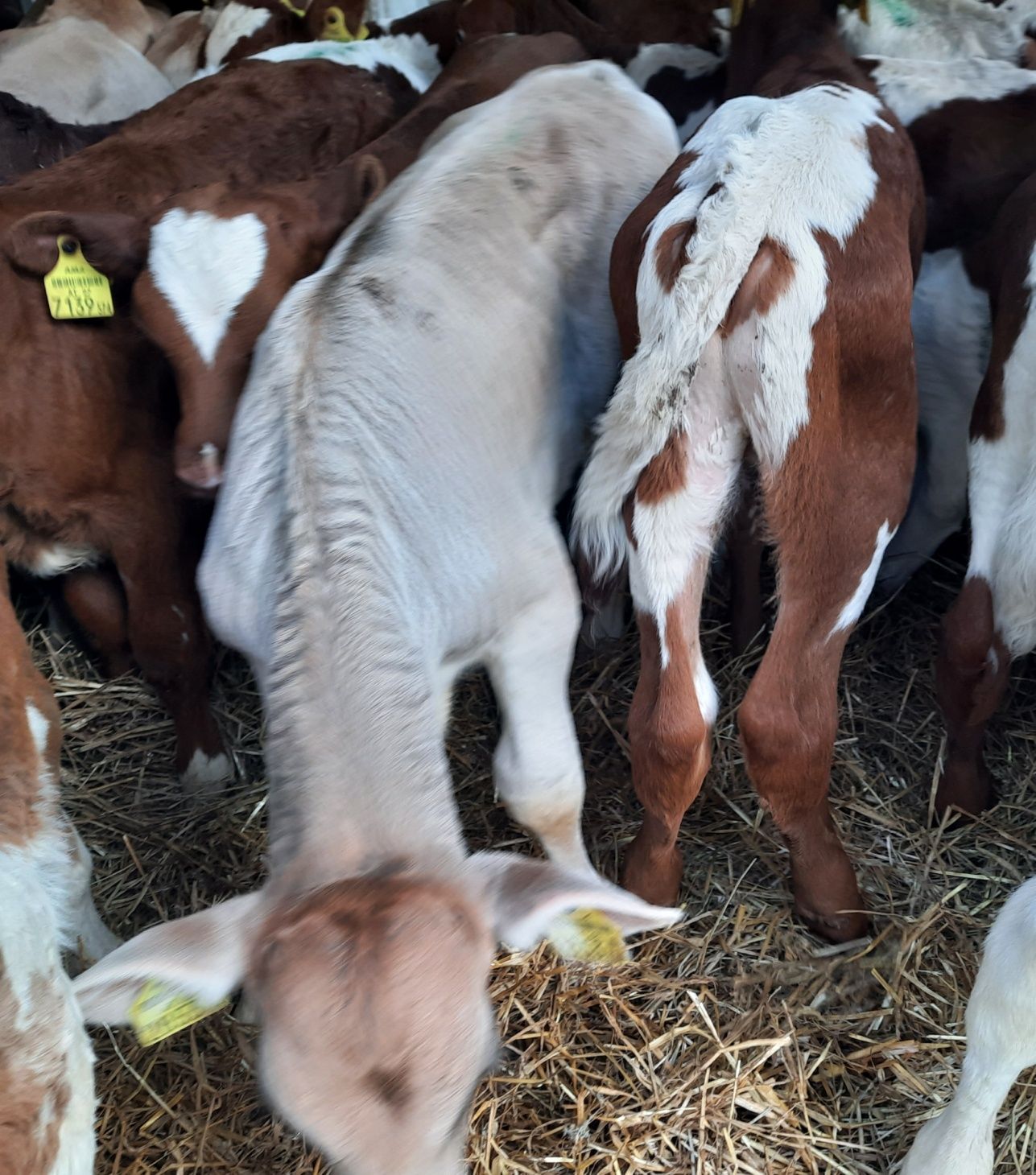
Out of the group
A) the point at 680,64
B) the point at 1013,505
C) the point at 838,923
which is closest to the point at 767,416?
the point at 1013,505

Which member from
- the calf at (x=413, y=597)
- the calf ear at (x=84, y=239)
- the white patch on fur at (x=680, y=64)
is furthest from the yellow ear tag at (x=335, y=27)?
the calf ear at (x=84, y=239)

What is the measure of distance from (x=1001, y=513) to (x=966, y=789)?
739mm

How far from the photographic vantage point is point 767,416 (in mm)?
1925

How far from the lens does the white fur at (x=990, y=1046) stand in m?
1.60

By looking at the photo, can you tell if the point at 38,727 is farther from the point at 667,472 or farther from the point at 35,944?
the point at 667,472

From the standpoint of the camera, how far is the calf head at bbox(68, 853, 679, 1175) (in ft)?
4.46

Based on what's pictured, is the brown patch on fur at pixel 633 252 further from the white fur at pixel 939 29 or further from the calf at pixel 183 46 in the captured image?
the calf at pixel 183 46

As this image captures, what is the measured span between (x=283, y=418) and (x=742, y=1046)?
1.53 meters

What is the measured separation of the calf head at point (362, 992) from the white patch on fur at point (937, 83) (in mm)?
2457

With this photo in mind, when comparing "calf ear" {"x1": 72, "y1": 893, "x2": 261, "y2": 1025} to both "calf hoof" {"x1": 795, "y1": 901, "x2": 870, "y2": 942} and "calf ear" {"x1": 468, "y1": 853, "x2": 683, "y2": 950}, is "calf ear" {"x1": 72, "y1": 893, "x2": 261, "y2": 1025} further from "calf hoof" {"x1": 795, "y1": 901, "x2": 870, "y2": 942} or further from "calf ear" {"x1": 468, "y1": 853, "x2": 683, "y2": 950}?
"calf hoof" {"x1": 795, "y1": 901, "x2": 870, "y2": 942}

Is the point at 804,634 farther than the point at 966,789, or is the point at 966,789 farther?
the point at 966,789

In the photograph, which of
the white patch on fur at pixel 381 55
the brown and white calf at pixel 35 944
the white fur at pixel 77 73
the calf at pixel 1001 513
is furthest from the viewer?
the white fur at pixel 77 73

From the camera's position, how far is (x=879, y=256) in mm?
2004

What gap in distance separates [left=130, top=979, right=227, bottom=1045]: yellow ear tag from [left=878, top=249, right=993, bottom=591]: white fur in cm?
215
